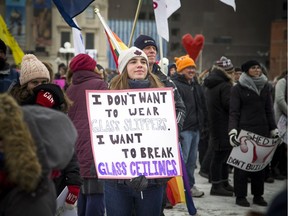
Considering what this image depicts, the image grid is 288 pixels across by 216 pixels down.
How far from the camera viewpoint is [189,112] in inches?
309

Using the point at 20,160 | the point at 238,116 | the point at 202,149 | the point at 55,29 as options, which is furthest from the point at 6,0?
the point at 20,160

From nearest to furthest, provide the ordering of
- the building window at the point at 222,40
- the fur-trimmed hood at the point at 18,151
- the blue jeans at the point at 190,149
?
the fur-trimmed hood at the point at 18,151, the blue jeans at the point at 190,149, the building window at the point at 222,40

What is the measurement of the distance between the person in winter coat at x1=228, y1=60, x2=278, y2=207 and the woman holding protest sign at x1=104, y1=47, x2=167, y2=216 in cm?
306

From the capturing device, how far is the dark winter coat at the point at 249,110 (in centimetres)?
732

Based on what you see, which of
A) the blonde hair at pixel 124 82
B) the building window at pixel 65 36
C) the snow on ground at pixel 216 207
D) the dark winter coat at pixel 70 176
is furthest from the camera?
the building window at pixel 65 36

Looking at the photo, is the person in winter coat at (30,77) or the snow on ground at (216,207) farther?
the snow on ground at (216,207)

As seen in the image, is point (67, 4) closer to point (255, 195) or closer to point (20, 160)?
point (255, 195)

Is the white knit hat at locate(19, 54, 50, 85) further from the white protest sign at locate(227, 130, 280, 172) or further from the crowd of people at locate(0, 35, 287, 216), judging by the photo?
the white protest sign at locate(227, 130, 280, 172)

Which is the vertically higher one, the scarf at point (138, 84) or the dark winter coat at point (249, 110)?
the scarf at point (138, 84)

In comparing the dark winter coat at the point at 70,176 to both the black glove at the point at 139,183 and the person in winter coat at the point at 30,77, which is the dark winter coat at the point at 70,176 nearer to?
the black glove at the point at 139,183

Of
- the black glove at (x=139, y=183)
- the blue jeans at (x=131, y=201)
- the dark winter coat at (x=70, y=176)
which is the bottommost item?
the blue jeans at (x=131, y=201)

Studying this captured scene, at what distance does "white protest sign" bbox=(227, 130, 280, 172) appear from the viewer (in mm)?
7398

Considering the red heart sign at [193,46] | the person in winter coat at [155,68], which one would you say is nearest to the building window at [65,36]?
the red heart sign at [193,46]

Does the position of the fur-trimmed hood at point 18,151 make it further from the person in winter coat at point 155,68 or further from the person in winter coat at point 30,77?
the person in winter coat at point 155,68
